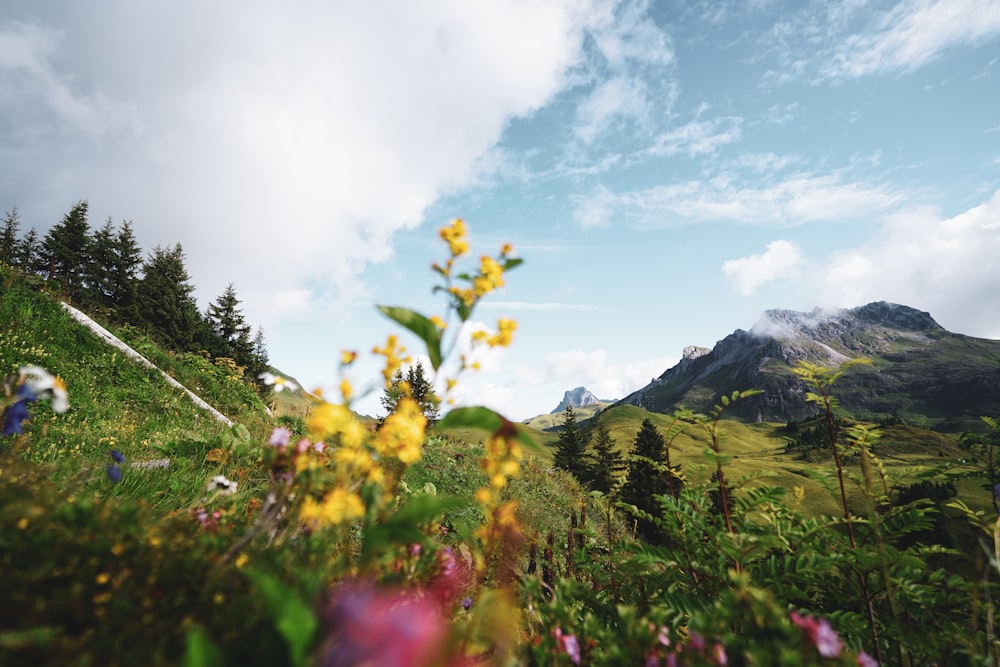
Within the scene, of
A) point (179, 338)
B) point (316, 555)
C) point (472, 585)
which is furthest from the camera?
point (179, 338)

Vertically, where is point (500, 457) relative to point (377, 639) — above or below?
A: above

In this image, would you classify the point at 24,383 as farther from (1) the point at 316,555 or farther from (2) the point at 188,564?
(1) the point at 316,555

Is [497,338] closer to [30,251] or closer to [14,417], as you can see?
[14,417]

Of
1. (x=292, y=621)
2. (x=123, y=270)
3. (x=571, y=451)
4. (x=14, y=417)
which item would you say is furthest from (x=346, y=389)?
(x=123, y=270)

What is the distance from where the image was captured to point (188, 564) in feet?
4.24

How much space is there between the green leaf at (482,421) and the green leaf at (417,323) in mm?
327

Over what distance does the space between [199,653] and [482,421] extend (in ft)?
3.63

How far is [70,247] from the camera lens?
41344 millimetres

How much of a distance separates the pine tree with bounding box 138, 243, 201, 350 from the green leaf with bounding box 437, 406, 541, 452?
35852mm

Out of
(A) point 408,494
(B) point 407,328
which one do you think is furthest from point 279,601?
(A) point 408,494

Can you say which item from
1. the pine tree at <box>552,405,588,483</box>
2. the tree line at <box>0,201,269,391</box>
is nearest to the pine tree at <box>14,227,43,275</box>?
the tree line at <box>0,201,269,391</box>

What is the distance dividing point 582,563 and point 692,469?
1.09 m

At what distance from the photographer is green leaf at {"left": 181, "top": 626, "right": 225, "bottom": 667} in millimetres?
836

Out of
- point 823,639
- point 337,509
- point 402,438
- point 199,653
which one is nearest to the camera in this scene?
point 199,653
